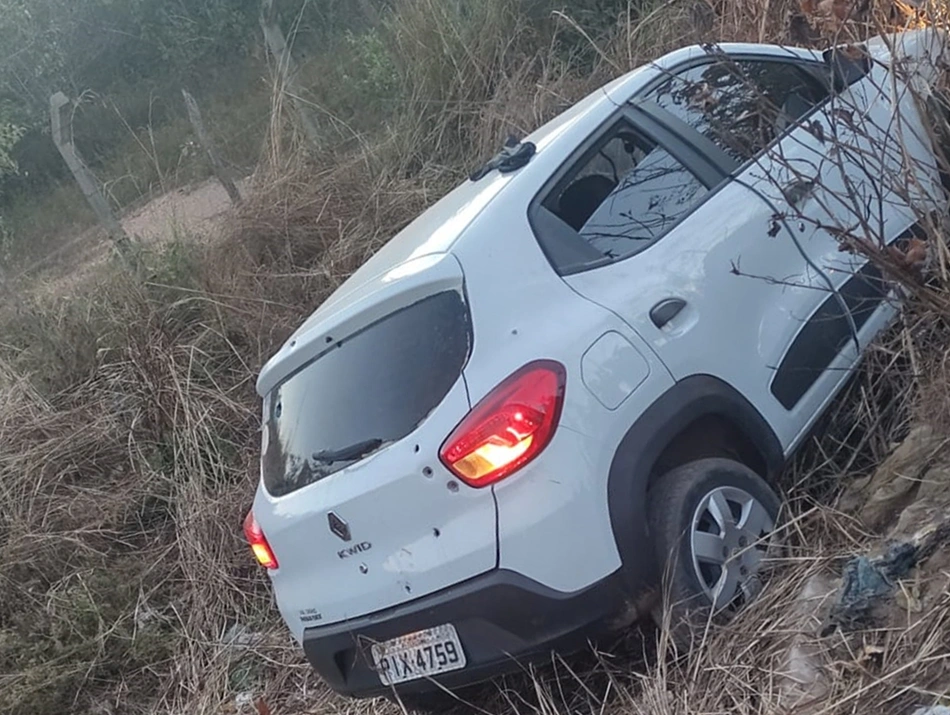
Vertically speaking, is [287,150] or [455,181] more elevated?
[287,150]

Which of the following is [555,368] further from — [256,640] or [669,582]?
[256,640]

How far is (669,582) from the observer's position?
2.90 metres

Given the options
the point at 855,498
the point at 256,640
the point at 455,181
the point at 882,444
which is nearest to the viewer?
the point at 855,498

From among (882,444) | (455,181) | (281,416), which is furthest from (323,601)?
(455,181)

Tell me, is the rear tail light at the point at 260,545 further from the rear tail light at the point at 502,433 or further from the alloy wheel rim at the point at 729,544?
the alloy wheel rim at the point at 729,544

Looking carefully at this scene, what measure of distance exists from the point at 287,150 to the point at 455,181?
4.42ft

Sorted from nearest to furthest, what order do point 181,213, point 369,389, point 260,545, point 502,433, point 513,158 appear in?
point 502,433 < point 369,389 < point 260,545 < point 513,158 < point 181,213

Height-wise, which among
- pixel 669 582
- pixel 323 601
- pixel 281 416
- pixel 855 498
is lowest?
pixel 855 498

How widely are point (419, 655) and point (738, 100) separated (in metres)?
2.33

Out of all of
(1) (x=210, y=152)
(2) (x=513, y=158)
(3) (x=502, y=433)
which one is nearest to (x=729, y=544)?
(3) (x=502, y=433)

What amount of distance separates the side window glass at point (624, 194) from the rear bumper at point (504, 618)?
109cm

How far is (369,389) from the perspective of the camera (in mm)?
3084

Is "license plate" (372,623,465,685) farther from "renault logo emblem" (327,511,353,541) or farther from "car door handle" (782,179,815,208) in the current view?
"car door handle" (782,179,815,208)

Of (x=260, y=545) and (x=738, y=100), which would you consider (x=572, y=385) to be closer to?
(x=260, y=545)
